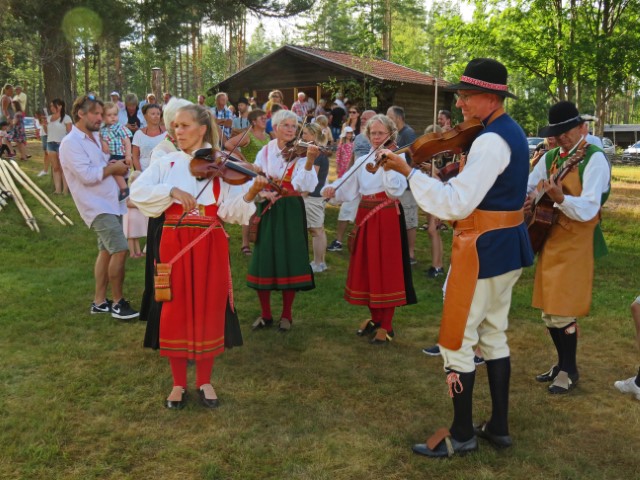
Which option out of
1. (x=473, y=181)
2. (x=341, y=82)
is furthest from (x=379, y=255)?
(x=341, y=82)

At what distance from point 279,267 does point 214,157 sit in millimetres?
1717

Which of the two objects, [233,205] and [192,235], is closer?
[192,235]

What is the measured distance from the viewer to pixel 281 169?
5.14m

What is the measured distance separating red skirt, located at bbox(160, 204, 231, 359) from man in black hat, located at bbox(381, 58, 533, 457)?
1235 mm

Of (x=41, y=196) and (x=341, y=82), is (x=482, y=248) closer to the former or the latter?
(x=41, y=196)

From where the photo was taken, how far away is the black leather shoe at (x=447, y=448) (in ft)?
10.4

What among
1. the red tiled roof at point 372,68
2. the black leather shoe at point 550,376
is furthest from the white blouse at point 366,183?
the red tiled roof at point 372,68

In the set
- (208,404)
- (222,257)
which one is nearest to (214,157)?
(222,257)

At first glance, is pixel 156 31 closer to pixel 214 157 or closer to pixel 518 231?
pixel 214 157

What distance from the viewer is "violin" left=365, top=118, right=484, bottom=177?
9.88ft

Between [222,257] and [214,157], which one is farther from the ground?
[214,157]

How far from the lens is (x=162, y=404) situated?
12.3ft

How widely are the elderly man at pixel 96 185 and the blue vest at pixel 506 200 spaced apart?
A: 3.45m

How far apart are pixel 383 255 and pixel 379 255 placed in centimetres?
3
